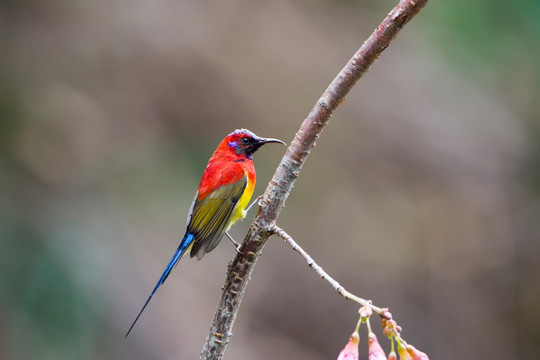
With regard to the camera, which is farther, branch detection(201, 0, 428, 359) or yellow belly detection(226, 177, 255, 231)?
yellow belly detection(226, 177, 255, 231)

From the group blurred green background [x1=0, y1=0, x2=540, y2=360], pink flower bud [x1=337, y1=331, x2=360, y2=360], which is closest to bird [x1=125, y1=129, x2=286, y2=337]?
pink flower bud [x1=337, y1=331, x2=360, y2=360]

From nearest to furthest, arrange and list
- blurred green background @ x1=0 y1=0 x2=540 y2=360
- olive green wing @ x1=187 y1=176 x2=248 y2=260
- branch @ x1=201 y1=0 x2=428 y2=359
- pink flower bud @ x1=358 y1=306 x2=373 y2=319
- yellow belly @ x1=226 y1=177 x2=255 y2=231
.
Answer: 1. pink flower bud @ x1=358 y1=306 x2=373 y2=319
2. branch @ x1=201 y1=0 x2=428 y2=359
3. olive green wing @ x1=187 y1=176 x2=248 y2=260
4. yellow belly @ x1=226 y1=177 x2=255 y2=231
5. blurred green background @ x1=0 y1=0 x2=540 y2=360

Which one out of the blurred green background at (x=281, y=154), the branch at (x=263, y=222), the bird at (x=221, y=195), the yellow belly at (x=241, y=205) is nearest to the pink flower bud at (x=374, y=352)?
the branch at (x=263, y=222)

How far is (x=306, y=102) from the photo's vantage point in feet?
23.8

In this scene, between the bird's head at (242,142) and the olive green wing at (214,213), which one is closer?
the olive green wing at (214,213)

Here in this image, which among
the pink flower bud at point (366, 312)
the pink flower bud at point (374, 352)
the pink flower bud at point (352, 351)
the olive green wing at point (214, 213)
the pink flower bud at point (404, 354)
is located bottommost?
the pink flower bud at point (352, 351)

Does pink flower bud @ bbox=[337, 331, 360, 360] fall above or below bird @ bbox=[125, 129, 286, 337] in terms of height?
below

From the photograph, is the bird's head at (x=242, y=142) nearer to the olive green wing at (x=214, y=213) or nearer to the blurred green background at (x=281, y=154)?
the olive green wing at (x=214, y=213)

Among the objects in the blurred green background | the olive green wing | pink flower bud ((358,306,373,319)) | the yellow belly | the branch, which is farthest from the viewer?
the blurred green background

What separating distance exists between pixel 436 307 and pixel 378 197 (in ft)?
4.86

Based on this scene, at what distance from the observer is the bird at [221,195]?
10.6 feet

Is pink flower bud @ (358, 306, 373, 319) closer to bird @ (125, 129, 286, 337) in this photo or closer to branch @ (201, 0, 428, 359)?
Answer: branch @ (201, 0, 428, 359)

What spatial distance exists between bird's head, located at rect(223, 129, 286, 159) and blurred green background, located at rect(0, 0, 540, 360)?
108 inches

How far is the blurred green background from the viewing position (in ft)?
20.0
